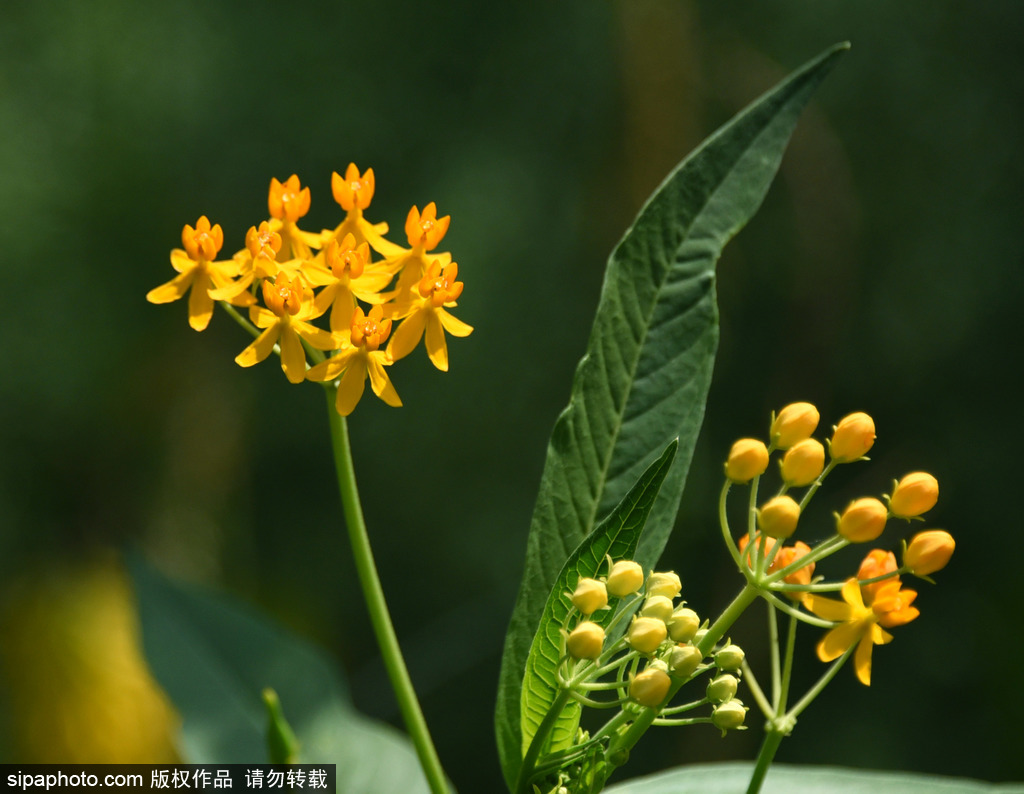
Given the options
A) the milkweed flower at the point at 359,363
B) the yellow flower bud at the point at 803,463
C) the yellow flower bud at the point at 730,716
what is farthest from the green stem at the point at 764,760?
the milkweed flower at the point at 359,363

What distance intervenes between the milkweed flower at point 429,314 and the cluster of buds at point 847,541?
0.60 feet

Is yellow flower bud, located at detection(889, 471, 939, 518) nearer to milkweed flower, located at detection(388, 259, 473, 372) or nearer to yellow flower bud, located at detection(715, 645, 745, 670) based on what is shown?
yellow flower bud, located at detection(715, 645, 745, 670)

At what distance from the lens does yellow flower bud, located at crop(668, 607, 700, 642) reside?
462 mm

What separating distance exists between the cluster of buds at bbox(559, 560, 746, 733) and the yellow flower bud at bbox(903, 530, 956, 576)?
104 millimetres

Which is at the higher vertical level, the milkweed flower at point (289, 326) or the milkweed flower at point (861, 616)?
the milkweed flower at point (289, 326)

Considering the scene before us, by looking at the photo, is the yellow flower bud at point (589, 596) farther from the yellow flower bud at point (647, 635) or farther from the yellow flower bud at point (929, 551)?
the yellow flower bud at point (929, 551)

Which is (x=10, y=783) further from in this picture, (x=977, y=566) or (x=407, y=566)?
(x=977, y=566)

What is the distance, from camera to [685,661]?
0.44 meters


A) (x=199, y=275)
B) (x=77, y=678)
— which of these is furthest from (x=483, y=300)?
(x=199, y=275)

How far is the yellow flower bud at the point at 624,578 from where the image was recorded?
1.49 ft

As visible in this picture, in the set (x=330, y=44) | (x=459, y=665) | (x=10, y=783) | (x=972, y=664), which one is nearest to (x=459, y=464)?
(x=459, y=665)

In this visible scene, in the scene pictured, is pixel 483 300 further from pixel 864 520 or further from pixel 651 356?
pixel 864 520

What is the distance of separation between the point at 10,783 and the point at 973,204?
1979 millimetres

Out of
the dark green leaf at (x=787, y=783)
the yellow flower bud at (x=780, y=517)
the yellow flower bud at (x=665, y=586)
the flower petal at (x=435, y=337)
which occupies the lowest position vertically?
the dark green leaf at (x=787, y=783)
